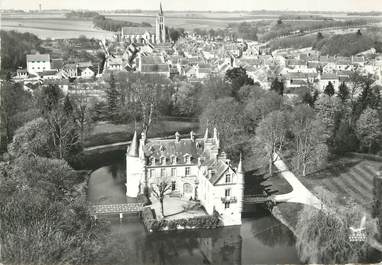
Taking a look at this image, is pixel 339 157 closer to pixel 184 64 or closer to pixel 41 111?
pixel 41 111

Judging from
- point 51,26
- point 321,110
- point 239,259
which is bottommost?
point 239,259

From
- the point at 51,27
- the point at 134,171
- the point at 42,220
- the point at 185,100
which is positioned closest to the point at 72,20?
the point at 51,27

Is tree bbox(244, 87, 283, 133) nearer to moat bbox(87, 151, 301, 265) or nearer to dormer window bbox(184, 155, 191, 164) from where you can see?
dormer window bbox(184, 155, 191, 164)

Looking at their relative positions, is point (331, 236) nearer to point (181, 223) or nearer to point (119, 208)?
point (181, 223)

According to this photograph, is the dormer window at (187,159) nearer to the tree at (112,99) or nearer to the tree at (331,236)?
the tree at (331,236)

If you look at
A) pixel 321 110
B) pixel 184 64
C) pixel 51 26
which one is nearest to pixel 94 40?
pixel 184 64

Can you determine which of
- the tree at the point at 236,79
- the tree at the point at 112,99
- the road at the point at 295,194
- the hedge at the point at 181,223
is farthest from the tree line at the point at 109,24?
the hedge at the point at 181,223
